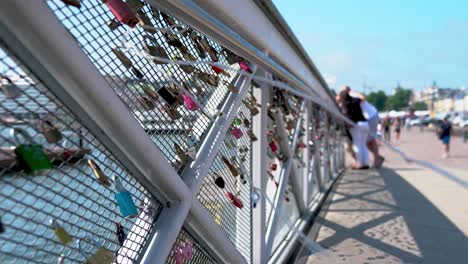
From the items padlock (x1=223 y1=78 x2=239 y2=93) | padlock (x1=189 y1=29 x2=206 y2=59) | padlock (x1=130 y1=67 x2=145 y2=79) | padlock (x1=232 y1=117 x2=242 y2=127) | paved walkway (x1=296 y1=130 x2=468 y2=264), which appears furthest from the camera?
paved walkway (x1=296 y1=130 x2=468 y2=264)

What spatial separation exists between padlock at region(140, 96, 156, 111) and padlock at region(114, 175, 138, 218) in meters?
0.27

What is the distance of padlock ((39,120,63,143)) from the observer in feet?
3.68

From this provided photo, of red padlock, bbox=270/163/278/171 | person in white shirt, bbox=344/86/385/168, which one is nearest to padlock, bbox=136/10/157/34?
red padlock, bbox=270/163/278/171

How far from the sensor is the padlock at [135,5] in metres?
1.36

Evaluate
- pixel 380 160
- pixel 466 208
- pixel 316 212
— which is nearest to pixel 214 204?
pixel 316 212

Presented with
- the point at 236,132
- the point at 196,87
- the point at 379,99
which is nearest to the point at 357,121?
the point at 236,132

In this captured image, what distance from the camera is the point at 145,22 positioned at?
152cm

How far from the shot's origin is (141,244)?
1.50 m

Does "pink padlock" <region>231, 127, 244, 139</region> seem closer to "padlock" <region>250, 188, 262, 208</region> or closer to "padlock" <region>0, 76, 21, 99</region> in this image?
"padlock" <region>250, 188, 262, 208</region>

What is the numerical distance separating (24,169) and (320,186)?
5.78 m

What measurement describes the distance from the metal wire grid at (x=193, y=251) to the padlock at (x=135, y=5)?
32.6 inches

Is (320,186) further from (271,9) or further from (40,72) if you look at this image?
(40,72)

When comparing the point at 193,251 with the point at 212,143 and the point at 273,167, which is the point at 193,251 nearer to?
the point at 212,143

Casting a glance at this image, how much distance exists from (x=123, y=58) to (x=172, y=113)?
1.08ft
